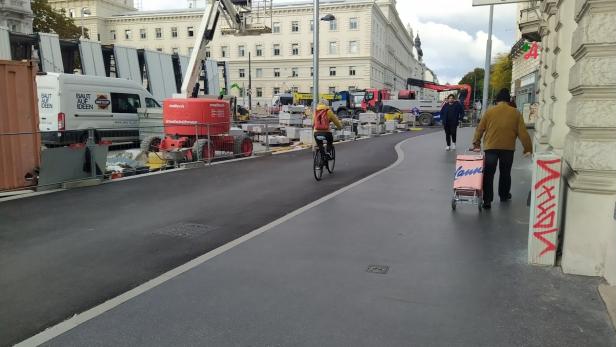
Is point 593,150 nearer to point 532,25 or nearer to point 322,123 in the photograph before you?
point 322,123

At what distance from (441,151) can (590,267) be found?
13081 mm

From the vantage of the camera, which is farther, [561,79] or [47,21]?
[47,21]

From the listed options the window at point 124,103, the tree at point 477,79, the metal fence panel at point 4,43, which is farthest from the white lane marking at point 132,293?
the tree at point 477,79

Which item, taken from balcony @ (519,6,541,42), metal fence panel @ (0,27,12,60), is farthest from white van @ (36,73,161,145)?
balcony @ (519,6,541,42)

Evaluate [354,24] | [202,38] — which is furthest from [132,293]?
[354,24]

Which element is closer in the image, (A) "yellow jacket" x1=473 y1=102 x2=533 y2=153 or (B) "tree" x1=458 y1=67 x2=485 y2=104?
(A) "yellow jacket" x1=473 y1=102 x2=533 y2=153

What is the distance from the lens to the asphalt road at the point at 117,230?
4.34 m

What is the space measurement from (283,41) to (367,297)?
89.6m

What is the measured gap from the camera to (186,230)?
6625mm

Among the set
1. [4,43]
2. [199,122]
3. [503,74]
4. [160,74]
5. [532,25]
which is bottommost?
[199,122]

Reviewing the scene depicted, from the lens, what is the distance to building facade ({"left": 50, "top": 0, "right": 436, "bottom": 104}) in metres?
86.9

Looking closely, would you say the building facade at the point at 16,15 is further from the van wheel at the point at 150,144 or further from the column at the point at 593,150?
the column at the point at 593,150

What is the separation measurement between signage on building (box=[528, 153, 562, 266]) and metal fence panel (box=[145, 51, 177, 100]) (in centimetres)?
2656

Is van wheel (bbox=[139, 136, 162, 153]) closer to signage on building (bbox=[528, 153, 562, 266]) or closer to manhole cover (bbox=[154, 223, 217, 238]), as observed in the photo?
manhole cover (bbox=[154, 223, 217, 238])
